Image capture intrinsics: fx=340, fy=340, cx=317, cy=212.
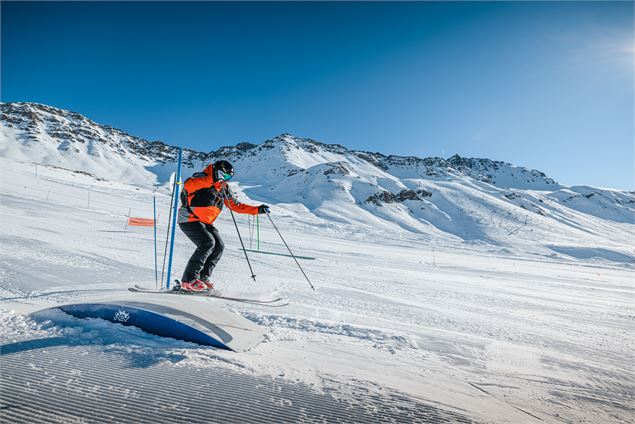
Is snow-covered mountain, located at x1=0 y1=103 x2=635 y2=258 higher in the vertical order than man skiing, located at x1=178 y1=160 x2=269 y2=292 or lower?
higher

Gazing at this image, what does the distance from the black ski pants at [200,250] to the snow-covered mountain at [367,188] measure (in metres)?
42.0

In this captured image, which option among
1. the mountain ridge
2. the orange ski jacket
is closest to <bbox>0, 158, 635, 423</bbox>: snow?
the orange ski jacket

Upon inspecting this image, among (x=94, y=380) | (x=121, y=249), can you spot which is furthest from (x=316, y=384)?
(x=121, y=249)

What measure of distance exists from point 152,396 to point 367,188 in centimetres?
8951

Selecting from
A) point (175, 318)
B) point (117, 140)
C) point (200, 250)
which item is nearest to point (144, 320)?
point (175, 318)

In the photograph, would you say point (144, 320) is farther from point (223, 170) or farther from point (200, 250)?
point (223, 170)

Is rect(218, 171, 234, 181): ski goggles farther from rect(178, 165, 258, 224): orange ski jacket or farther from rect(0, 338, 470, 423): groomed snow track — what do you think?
rect(0, 338, 470, 423): groomed snow track

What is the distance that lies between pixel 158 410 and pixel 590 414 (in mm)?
2800

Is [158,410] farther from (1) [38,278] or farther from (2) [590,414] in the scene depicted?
(1) [38,278]

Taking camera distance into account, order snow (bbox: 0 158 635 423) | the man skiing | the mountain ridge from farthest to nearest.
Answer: the mountain ridge, the man skiing, snow (bbox: 0 158 635 423)

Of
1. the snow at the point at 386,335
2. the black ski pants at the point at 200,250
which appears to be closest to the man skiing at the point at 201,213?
the black ski pants at the point at 200,250

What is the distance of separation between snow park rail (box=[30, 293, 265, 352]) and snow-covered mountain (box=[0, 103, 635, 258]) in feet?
144

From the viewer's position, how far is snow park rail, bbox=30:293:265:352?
269 cm

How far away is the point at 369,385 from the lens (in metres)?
2.34
